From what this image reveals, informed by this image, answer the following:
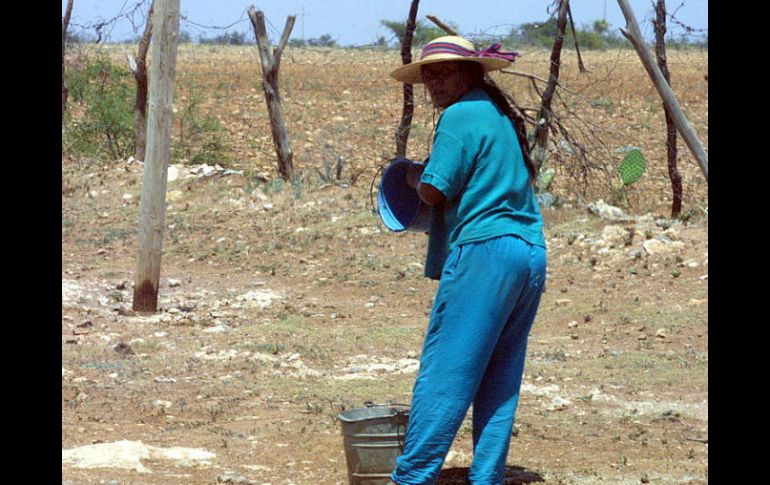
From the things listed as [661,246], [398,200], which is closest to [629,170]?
[661,246]

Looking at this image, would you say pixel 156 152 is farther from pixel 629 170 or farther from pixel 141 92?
pixel 141 92

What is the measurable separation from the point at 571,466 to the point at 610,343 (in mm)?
3429

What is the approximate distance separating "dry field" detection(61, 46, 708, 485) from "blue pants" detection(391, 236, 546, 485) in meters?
0.98

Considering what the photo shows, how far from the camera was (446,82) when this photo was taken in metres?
3.83

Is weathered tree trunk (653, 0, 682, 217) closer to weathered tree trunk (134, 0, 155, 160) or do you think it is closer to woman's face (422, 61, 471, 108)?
weathered tree trunk (134, 0, 155, 160)

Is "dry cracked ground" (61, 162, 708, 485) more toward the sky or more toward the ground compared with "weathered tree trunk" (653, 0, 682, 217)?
more toward the ground

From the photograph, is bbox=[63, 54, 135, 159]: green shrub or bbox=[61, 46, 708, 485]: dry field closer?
bbox=[61, 46, 708, 485]: dry field

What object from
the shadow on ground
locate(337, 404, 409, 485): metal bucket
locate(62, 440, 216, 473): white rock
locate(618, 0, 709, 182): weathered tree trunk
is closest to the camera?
locate(337, 404, 409, 485): metal bucket

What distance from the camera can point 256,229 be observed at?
1278 cm

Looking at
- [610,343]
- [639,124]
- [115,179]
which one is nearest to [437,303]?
[610,343]

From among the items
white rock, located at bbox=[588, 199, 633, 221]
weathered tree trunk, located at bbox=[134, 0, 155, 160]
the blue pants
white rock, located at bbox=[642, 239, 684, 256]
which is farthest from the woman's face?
weathered tree trunk, located at bbox=[134, 0, 155, 160]

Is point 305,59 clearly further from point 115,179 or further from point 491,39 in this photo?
point 491,39

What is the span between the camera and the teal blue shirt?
366 cm
